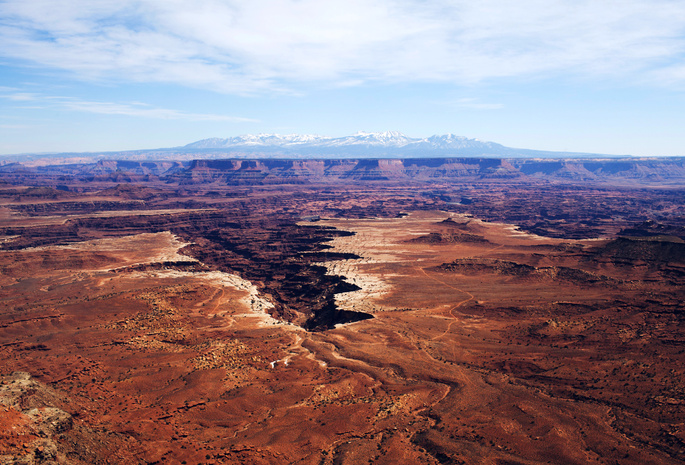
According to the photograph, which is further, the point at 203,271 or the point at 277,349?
the point at 203,271

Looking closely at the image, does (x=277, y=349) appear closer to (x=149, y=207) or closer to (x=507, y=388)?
(x=507, y=388)

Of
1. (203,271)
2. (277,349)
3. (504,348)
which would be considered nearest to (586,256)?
(504,348)

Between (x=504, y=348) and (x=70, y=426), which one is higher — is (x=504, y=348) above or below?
below

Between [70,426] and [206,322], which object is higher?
[70,426]

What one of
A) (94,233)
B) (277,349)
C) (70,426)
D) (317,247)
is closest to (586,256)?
(317,247)

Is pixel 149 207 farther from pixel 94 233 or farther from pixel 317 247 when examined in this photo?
pixel 317 247

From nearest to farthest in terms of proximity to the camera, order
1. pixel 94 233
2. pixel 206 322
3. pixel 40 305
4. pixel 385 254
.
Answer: pixel 206 322 → pixel 40 305 → pixel 385 254 → pixel 94 233

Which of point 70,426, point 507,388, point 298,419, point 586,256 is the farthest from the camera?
point 586,256
